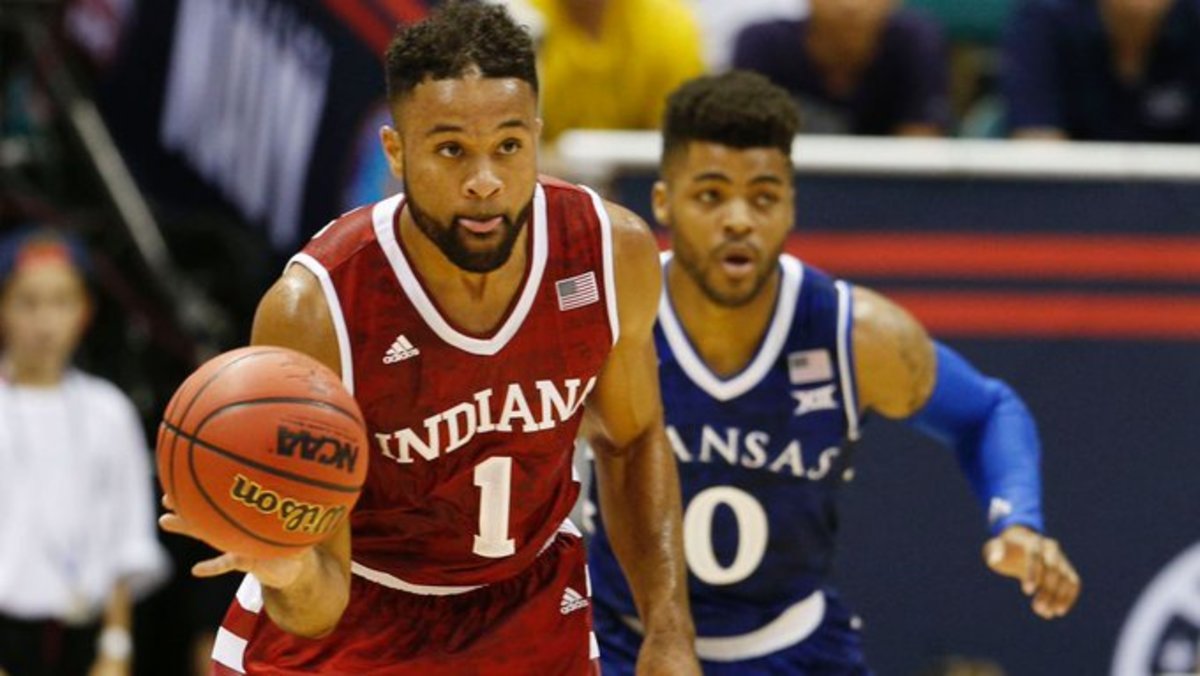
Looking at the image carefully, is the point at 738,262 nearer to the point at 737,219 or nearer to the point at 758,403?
the point at 737,219

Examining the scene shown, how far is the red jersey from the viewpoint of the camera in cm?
459

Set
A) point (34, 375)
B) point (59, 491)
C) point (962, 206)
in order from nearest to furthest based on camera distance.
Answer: point (962, 206) < point (59, 491) < point (34, 375)

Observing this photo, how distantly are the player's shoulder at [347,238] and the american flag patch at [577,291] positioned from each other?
0.39 metres

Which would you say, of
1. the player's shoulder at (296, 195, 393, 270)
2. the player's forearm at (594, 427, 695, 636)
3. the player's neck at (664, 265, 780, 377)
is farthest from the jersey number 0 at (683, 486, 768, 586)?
the player's shoulder at (296, 195, 393, 270)

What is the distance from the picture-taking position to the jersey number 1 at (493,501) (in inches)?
186

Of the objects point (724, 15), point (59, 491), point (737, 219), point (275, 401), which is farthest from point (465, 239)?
point (724, 15)

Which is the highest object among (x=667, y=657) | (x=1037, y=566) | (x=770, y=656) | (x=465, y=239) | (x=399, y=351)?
(x=465, y=239)

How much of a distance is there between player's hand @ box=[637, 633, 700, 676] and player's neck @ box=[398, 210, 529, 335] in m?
0.75

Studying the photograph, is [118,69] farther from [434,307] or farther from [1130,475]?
[434,307]

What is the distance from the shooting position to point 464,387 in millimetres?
4629

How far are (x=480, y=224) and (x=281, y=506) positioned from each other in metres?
0.73

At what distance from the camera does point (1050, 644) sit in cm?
823

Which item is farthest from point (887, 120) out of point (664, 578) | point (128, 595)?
point (664, 578)

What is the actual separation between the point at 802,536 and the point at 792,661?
32 cm
